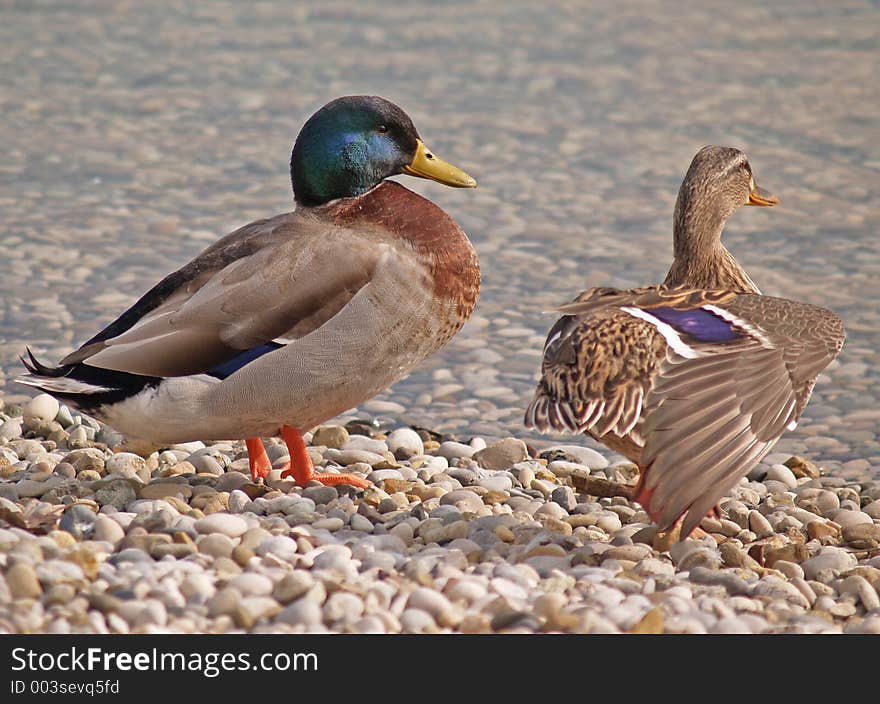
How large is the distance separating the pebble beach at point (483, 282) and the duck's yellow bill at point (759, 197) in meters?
1.02

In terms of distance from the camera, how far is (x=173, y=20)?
49.8 ft

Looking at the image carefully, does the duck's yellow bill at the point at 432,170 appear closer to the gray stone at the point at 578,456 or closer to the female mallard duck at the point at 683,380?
the female mallard duck at the point at 683,380

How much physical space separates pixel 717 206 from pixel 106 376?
2241 millimetres

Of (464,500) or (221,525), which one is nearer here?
(221,525)

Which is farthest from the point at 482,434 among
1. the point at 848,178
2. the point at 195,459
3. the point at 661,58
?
the point at 661,58

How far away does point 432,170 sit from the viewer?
16.7 feet

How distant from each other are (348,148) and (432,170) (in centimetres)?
34

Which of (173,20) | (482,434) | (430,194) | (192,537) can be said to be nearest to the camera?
(192,537)

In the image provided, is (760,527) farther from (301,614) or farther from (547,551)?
(301,614)

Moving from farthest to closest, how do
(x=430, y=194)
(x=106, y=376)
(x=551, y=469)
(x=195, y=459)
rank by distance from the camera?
(x=430, y=194)
(x=551, y=469)
(x=195, y=459)
(x=106, y=376)

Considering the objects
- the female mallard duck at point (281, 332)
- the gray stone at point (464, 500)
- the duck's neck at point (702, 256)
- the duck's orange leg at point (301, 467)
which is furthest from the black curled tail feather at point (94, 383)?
the duck's neck at point (702, 256)

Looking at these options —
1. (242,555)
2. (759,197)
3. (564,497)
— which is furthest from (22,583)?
(759,197)

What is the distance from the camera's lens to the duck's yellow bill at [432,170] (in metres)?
5.06
